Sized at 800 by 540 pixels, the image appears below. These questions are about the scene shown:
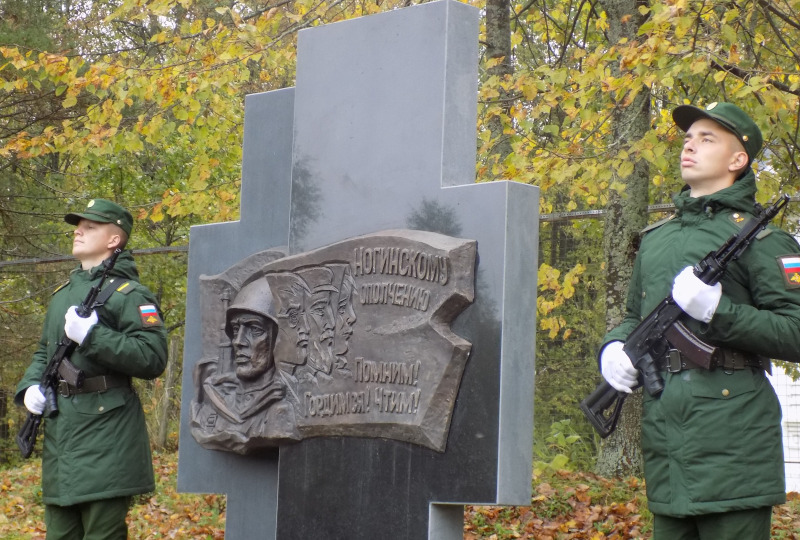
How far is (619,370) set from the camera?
402 centimetres

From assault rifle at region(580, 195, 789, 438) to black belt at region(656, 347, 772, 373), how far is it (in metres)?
0.02

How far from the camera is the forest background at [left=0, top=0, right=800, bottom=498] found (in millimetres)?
7117

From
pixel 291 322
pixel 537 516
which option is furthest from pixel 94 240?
pixel 537 516

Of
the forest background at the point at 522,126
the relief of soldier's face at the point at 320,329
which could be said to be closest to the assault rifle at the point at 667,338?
the forest background at the point at 522,126

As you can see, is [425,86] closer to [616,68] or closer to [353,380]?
[353,380]

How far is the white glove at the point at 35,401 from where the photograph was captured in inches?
215

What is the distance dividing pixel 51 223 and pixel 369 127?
1121 centimetres

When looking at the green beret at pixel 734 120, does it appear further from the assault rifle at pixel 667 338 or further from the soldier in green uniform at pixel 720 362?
the assault rifle at pixel 667 338

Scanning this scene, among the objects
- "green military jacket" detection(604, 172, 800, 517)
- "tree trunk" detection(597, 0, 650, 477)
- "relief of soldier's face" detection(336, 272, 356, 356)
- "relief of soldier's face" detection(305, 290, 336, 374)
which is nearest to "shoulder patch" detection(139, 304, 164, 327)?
"relief of soldier's face" detection(305, 290, 336, 374)

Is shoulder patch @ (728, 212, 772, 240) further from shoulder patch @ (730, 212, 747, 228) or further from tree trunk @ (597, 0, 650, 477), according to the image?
tree trunk @ (597, 0, 650, 477)

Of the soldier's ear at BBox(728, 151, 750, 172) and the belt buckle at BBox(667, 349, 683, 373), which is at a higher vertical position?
the soldier's ear at BBox(728, 151, 750, 172)

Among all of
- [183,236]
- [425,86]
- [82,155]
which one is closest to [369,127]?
[425,86]

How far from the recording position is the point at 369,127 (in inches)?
194

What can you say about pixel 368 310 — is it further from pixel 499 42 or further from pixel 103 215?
pixel 499 42
